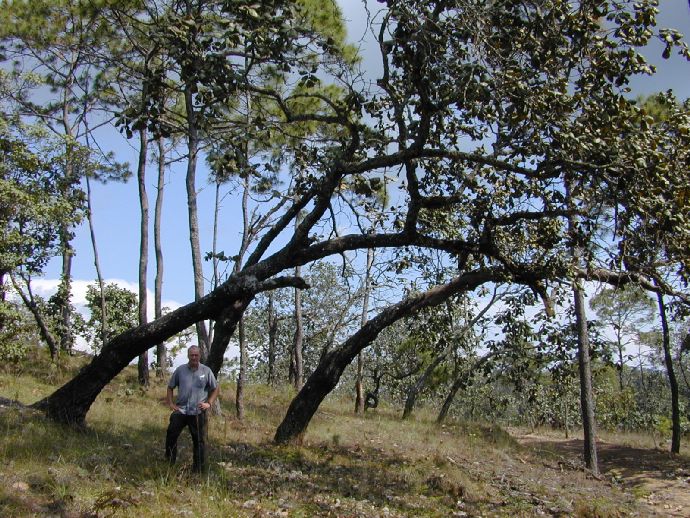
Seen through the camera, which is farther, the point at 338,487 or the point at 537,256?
the point at 537,256

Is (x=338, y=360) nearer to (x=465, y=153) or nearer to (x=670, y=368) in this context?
(x=465, y=153)

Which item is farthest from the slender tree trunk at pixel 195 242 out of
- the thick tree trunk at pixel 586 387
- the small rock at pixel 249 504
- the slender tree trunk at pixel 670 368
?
the slender tree trunk at pixel 670 368

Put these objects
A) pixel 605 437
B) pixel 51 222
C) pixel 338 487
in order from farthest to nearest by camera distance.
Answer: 1. pixel 605 437
2. pixel 51 222
3. pixel 338 487

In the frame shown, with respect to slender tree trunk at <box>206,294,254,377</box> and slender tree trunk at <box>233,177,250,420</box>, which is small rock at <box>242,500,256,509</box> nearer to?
slender tree trunk at <box>206,294,254,377</box>

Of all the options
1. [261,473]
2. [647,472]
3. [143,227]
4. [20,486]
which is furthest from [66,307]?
[647,472]

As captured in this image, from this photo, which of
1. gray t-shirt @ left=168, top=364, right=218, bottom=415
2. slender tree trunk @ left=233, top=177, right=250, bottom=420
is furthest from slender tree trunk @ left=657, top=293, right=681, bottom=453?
gray t-shirt @ left=168, top=364, right=218, bottom=415

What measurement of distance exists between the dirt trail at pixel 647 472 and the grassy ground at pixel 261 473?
0.70m

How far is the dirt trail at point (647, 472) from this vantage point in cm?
1252

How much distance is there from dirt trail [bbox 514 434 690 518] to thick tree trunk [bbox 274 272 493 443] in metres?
5.33

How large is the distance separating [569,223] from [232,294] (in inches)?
227

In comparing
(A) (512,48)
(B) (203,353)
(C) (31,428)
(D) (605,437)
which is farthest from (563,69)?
(D) (605,437)

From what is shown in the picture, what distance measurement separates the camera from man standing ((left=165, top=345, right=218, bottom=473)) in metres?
8.51

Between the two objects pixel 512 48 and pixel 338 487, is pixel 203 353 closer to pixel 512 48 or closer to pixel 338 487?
pixel 338 487

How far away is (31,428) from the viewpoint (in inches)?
355
